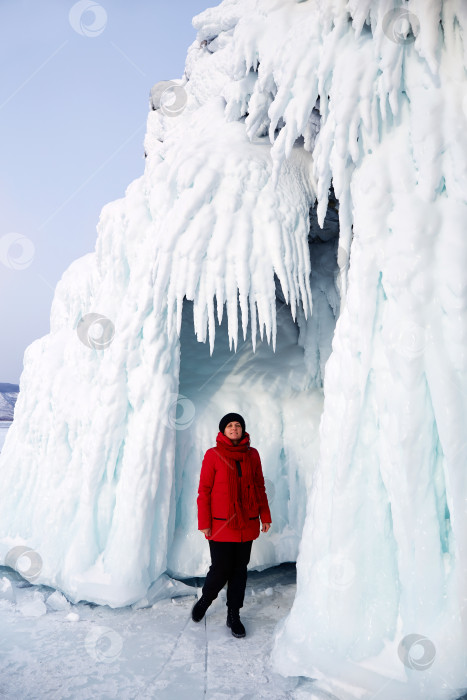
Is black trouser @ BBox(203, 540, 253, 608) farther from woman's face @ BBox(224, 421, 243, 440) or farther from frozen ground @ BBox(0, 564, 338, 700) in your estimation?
woman's face @ BBox(224, 421, 243, 440)

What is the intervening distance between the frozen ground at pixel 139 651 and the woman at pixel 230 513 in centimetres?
26

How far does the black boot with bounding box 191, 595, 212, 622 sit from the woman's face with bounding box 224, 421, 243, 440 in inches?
43.1

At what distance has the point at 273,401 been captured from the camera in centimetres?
483

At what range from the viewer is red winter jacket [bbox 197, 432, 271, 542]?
120 inches

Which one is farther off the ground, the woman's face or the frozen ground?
the woman's face

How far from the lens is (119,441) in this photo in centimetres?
399

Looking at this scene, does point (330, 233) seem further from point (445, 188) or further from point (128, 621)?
point (128, 621)

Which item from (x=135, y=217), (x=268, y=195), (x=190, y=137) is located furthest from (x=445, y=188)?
(x=135, y=217)

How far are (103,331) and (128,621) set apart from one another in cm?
231

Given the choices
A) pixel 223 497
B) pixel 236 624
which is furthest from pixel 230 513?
pixel 236 624

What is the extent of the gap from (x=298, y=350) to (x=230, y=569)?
2360 mm

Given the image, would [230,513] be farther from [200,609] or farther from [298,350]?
[298,350]

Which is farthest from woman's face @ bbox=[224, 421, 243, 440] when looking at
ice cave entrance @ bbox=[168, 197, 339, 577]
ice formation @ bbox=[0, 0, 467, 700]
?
ice cave entrance @ bbox=[168, 197, 339, 577]

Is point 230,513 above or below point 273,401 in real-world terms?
below
